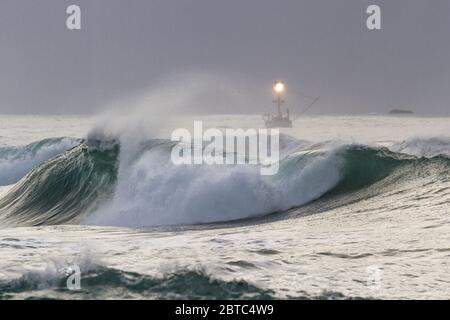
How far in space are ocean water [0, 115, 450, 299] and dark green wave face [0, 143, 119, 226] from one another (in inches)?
2.4

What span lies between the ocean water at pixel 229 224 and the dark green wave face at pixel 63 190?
0.06 m

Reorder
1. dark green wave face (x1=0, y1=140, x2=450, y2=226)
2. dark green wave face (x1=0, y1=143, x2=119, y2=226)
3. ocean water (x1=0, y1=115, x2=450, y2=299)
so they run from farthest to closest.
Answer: dark green wave face (x1=0, y1=143, x2=119, y2=226), dark green wave face (x1=0, y1=140, x2=450, y2=226), ocean water (x1=0, y1=115, x2=450, y2=299)

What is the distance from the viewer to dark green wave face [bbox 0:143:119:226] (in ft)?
54.3

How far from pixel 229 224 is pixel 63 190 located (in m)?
6.94

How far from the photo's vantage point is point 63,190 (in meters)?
18.8

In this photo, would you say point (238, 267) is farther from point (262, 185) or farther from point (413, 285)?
point (262, 185)

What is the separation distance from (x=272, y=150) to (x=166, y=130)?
25.6 feet

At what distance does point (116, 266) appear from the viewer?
7.50m
